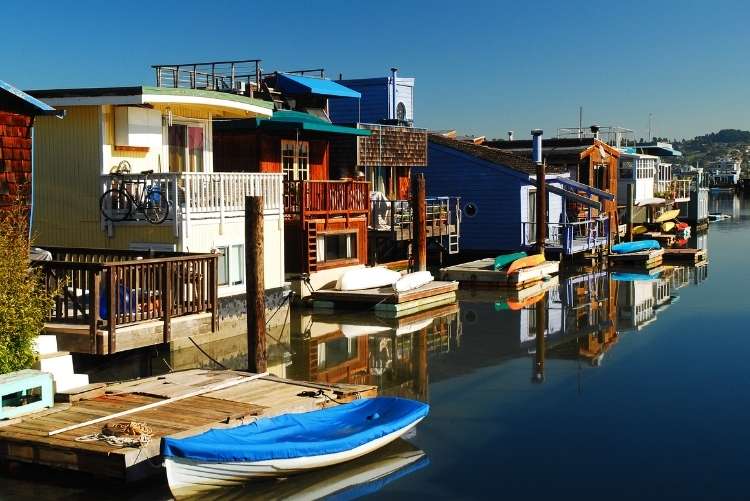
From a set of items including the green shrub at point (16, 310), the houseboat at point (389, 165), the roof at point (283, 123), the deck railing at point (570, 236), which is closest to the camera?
the green shrub at point (16, 310)

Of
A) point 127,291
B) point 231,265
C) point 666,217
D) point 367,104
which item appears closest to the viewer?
point 127,291

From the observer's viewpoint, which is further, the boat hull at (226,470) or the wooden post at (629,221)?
the wooden post at (629,221)

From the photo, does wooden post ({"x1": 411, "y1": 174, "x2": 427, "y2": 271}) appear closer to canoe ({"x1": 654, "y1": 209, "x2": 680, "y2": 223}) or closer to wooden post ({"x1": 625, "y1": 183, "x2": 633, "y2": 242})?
wooden post ({"x1": 625, "y1": 183, "x2": 633, "y2": 242})

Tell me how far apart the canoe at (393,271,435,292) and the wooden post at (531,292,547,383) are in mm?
3838

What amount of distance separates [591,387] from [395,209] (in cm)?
1740

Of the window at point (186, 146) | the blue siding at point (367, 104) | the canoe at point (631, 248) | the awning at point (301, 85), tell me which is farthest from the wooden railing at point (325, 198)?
Result: the canoe at point (631, 248)

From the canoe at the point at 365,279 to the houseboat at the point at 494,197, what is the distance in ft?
46.3

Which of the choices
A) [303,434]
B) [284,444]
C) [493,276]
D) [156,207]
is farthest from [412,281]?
[284,444]

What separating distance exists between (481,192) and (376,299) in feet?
57.8

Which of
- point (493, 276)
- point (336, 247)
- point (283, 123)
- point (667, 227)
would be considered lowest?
point (493, 276)

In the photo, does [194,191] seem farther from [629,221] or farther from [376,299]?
[629,221]

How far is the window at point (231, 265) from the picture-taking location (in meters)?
24.5

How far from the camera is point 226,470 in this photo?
12781 mm

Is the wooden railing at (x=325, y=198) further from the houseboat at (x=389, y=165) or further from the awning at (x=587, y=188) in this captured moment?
the awning at (x=587, y=188)
